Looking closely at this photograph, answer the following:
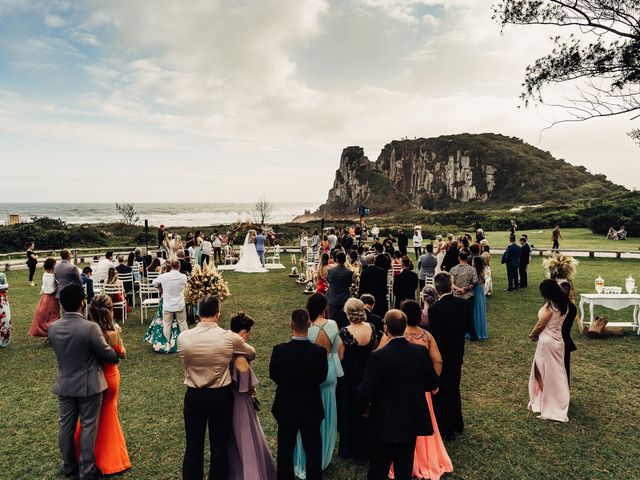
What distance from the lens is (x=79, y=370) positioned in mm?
4297

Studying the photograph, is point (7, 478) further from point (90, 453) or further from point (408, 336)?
point (408, 336)

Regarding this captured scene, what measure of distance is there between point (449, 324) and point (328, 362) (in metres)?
1.80

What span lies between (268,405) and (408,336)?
9.68 feet

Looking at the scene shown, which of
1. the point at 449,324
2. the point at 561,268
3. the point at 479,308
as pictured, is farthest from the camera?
the point at 479,308

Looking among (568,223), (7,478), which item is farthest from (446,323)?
(568,223)

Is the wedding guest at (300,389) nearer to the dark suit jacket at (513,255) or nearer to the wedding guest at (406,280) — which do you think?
the wedding guest at (406,280)

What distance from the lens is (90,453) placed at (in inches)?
177

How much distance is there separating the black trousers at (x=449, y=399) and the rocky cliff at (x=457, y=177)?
110 m

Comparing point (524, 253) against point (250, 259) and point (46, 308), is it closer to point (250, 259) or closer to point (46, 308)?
point (250, 259)

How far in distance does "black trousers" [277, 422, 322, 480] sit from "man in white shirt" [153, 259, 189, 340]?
5.15 metres

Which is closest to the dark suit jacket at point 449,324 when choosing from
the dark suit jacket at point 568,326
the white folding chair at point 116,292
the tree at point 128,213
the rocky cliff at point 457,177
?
the dark suit jacket at point 568,326

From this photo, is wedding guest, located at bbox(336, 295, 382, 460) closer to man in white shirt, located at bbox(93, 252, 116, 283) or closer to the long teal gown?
the long teal gown

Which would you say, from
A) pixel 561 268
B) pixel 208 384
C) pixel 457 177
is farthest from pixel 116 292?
pixel 457 177

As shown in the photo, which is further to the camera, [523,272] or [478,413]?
[523,272]
